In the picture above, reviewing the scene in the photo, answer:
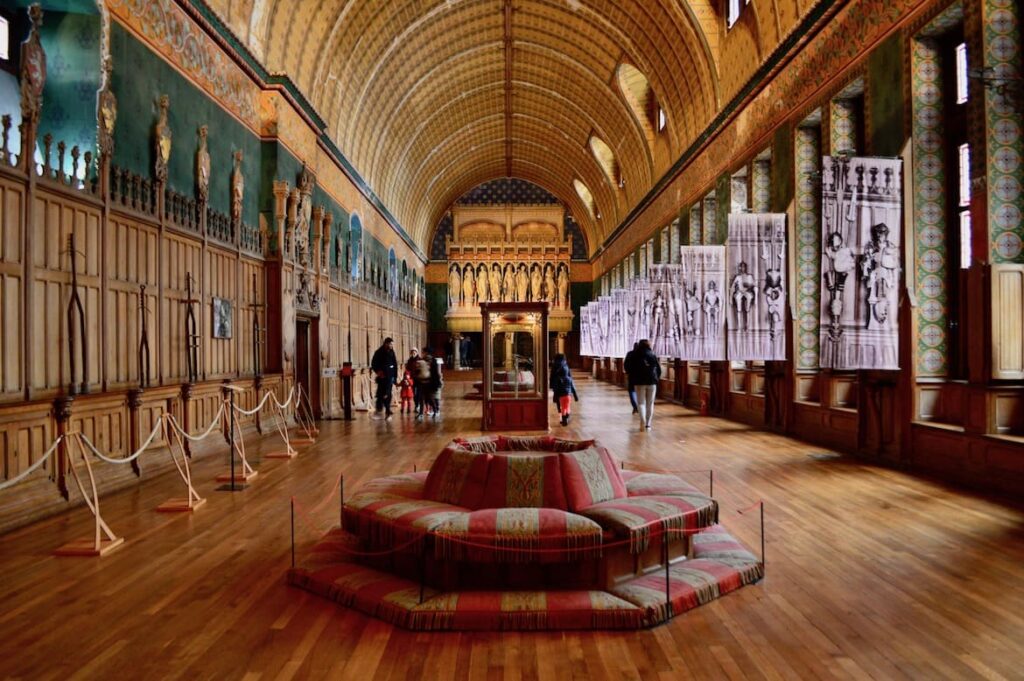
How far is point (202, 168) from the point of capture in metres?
10.4

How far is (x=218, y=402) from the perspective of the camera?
10.1 meters

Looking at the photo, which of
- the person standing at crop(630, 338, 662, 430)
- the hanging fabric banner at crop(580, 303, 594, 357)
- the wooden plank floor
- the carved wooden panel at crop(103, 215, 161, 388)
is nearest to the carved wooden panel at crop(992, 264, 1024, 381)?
the wooden plank floor

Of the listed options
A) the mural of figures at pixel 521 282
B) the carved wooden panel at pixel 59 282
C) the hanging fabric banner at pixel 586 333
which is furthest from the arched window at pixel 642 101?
the carved wooden panel at pixel 59 282

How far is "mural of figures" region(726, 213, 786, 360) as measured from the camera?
10906 millimetres

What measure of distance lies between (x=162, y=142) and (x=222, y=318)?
2789 millimetres

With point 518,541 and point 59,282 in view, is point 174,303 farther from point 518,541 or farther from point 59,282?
point 518,541

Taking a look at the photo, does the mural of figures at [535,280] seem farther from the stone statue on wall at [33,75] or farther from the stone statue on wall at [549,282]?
the stone statue on wall at [33,75]

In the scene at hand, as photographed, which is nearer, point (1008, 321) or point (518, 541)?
point (518, 541)

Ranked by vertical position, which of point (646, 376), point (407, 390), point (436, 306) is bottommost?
point (407, 390)

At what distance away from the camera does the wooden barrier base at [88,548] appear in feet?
16.1

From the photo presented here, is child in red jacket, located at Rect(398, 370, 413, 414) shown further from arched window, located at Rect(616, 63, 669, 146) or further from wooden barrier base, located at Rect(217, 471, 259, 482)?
arched window, located at Rect(616, 63, 669, 146)

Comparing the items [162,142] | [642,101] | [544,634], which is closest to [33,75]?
[162,142]

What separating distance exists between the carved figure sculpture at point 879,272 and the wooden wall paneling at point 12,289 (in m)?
8.67

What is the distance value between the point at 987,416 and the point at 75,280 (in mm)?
Result: 9084
